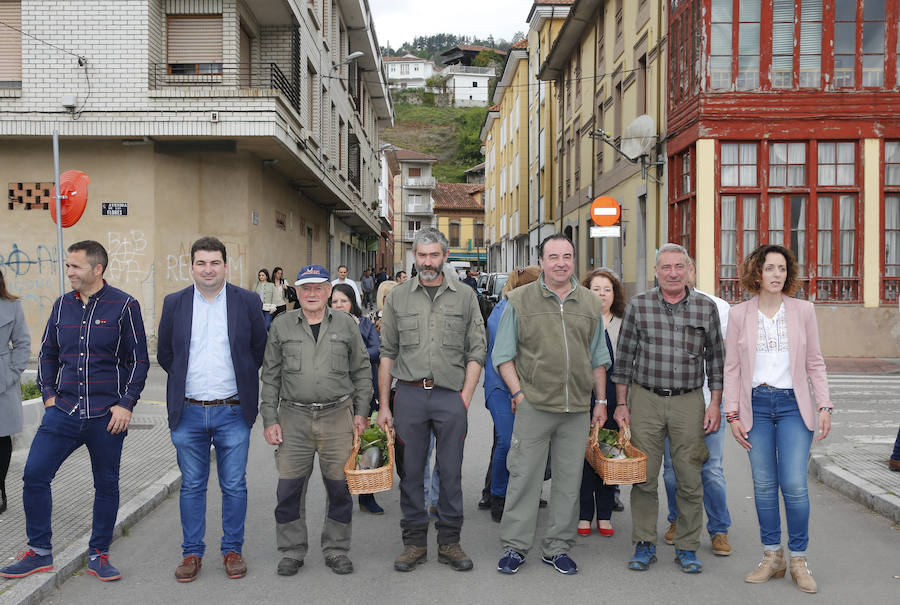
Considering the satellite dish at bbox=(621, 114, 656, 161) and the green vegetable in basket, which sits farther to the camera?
the satellite dish at bbox=(621, 114, 656, 161)

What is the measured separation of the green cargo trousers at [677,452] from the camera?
516 cm

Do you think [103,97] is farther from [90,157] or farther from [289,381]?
[289,381]

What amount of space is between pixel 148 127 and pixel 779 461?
14.9 metres

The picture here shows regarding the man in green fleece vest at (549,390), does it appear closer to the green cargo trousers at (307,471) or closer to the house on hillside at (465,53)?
the green cargo trousers at (307,471)

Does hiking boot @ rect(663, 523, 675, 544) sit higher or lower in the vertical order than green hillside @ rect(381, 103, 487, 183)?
lower

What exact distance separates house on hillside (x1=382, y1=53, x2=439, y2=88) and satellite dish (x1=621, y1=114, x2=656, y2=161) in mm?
141432

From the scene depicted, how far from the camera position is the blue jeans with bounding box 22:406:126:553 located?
15.8 feet

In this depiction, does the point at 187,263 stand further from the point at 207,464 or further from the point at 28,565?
the point at 28,565

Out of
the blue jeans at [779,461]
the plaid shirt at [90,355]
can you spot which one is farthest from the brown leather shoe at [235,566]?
the blue jeans at [779,461]

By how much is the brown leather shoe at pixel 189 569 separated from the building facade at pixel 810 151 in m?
14.4

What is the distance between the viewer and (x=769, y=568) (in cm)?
495

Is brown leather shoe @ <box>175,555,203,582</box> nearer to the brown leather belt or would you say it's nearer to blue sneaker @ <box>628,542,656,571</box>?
the brown leather belt

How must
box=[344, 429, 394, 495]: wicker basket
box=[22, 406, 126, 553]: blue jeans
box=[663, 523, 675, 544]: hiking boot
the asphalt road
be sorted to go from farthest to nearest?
box=[663, 523, 675, 544]: hiking boot
box=[344, 429, 394, 495]: wicker basket
box=[22, 406, 126, 553]: blue jeans
the asphalt road

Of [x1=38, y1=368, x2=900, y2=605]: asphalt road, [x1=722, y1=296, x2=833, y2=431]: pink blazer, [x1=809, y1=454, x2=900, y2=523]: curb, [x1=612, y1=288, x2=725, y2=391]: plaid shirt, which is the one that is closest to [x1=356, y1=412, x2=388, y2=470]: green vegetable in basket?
[x1=38, y1=368, x2=900, y2=605]: asphalt road
